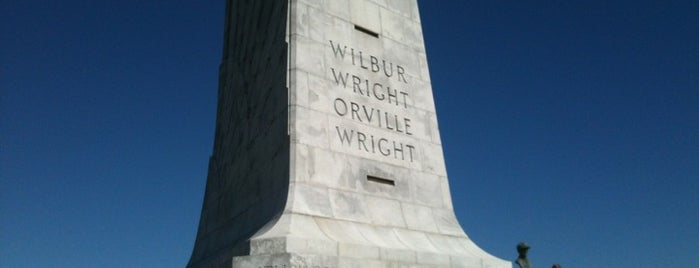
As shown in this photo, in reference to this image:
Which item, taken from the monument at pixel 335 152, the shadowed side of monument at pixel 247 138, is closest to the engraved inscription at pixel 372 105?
the monument at pixel 335 152

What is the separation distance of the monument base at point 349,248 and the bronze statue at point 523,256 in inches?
27.7

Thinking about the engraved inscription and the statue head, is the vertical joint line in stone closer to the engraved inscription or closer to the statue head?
the engraved inscription

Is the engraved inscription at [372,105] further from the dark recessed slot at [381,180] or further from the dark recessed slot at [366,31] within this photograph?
the dark recessed slot at [366,31]

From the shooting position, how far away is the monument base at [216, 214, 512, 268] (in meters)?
7.02

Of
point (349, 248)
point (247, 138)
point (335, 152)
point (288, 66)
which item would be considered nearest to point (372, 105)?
point (335, 152)

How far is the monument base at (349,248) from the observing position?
702 centimetres

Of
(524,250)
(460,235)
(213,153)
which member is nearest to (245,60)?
(213,153)

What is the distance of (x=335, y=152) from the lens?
9.20 m

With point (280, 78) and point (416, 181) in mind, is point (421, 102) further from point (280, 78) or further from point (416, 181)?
point (280, 78)

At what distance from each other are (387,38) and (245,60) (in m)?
3.57

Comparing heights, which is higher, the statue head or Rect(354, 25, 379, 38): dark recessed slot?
Rect(354, 25, 379, 38): dark recessed slot

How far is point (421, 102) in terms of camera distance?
11086 millimetres

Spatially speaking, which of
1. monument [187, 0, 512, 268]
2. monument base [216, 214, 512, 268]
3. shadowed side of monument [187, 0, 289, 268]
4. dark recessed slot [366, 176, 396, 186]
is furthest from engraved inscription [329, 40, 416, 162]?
monument base [216, 214, 512, 268]

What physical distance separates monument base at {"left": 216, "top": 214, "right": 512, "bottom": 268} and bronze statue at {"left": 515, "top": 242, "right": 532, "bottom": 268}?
0.70m
